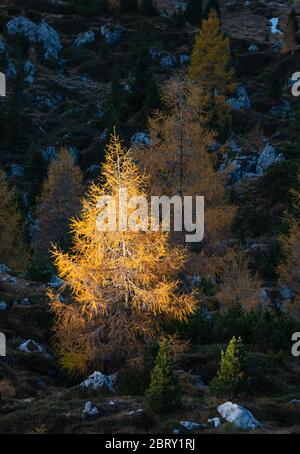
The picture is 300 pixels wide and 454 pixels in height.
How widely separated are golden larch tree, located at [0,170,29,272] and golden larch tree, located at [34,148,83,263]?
156cm

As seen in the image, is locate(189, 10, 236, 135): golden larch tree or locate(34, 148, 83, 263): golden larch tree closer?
locate(34, 148, 83, 263): golden larch tree

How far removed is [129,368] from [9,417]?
336 cm

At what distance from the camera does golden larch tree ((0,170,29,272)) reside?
3472cm

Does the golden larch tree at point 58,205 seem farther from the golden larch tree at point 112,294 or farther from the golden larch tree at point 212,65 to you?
the golden larch tree at point 112,294

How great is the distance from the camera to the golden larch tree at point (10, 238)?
114ft

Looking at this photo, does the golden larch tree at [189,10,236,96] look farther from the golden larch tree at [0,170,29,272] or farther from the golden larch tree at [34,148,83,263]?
the golden larch tree at [0,170,29,272]

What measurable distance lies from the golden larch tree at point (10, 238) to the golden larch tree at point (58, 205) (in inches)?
61.5

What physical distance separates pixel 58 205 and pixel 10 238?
189 inches

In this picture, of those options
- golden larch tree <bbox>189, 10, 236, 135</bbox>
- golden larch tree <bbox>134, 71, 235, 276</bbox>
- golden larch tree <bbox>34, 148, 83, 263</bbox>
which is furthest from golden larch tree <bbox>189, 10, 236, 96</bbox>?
golden larch tree <bbox>134, 71, 235, 276</bbox>

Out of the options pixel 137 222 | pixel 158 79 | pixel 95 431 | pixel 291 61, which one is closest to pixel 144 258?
pixel 137 222

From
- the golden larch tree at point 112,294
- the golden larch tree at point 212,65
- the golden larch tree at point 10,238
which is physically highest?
the golden larch tree at point 212,65

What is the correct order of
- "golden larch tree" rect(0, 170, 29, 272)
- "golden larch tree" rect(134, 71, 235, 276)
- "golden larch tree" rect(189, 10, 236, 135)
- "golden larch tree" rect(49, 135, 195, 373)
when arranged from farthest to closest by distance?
"golden larch tree" rect(189, 10, 236, 135), "golden larch tree" rect(0, 170, 29, 272), "golden larch tree" rect(134, 71, 235, 276), "golden larch tree" rect(49, 135, 195, 373)

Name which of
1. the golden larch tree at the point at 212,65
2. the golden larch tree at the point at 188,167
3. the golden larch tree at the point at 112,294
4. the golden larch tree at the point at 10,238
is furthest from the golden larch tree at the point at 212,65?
the golden larch tree at the point at 112,294
